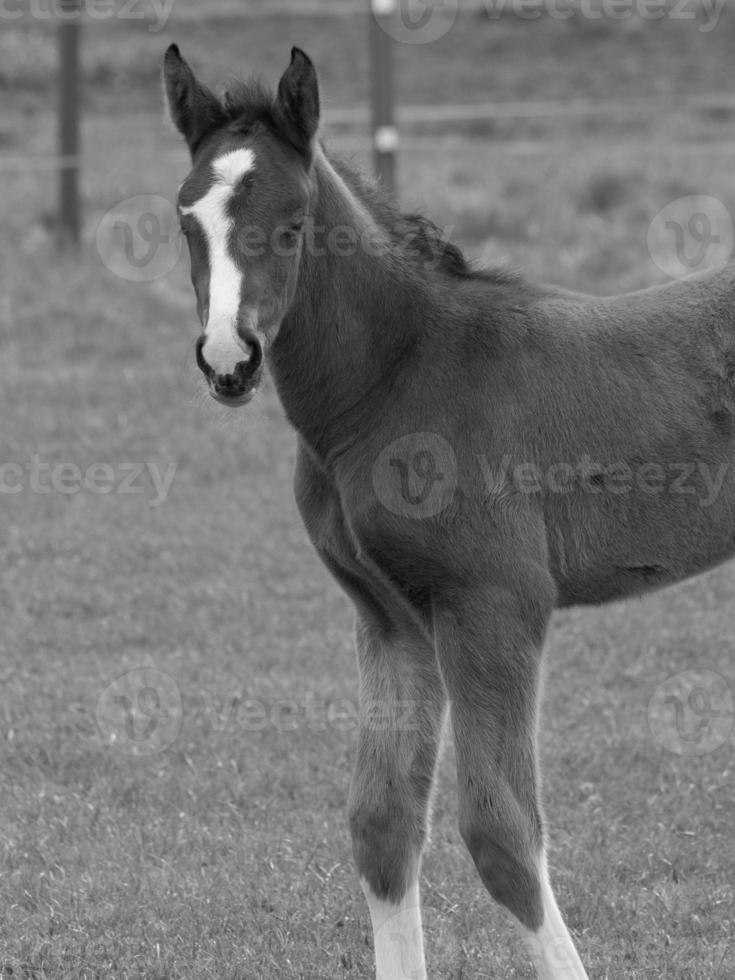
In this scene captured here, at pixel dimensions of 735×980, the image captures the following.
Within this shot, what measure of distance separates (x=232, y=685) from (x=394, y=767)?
2.04 metres

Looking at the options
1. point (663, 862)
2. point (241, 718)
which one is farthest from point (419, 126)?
point (663, 862)

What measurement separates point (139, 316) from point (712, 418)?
284 inches

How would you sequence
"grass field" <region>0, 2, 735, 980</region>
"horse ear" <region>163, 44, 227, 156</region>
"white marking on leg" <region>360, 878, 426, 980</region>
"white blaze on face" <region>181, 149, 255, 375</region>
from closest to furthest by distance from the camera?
"white blaze on face" <region>181, 149, 255, 375</region> < "horse ear" <region>163, 44, 227, 156</region> < "white marking on leg" <region>360, 878, 426, 980</region> < "grass field" <region>0, 2, 735, 980</region>

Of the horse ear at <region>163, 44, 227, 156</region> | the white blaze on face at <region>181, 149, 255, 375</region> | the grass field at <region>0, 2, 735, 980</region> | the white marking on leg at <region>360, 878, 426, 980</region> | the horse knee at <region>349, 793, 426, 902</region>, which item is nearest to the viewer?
the white blaze on face at <region>181, 149, 255, 375</region>

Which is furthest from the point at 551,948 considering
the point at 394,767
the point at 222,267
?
the point at 222,267

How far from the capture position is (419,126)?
1586 cm

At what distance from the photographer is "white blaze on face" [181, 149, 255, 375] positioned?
338cm

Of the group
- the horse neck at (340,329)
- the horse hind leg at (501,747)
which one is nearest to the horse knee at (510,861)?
the horse hind leg at (501,747)

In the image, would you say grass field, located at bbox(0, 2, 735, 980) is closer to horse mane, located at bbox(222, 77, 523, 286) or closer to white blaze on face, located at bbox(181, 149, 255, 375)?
white blaze on face, located at bbox(181, 149, 255, 375)

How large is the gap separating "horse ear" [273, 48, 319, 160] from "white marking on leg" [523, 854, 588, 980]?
1.85 meters

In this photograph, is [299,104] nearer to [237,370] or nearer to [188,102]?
[188,102]

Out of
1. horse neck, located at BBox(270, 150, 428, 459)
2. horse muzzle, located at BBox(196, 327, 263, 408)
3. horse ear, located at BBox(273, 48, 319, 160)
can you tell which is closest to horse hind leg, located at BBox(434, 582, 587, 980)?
horse neck, located at BBox(270, 150, 428, 459)

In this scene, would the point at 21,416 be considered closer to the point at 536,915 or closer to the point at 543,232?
the point at 543,232

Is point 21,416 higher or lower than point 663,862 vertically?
higher
